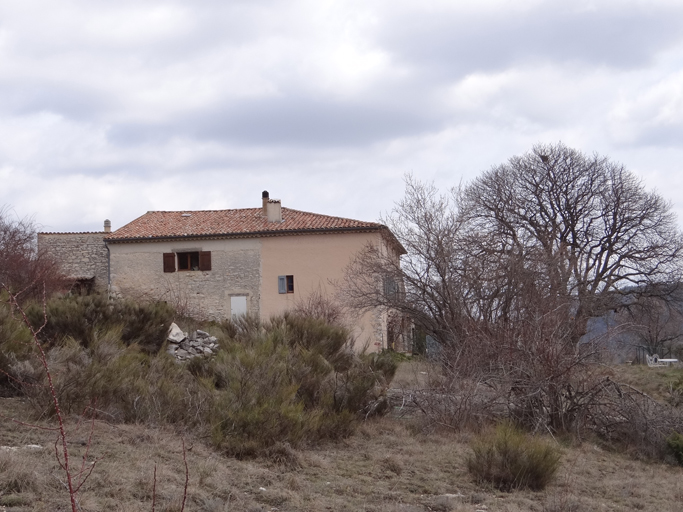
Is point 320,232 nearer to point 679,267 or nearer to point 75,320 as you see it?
point 679,267

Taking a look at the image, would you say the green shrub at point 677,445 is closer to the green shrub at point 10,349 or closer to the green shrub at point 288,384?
the green shrub at point 288,384

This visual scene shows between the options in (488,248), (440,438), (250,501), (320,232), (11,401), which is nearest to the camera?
(250,501)

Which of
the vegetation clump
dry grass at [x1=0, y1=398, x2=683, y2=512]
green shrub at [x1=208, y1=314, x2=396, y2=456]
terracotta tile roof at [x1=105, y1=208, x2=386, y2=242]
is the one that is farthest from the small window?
dry grass at [x1=0, y1=398, x2=683, y2=512]

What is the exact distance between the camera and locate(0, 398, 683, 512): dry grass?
5.85 metres

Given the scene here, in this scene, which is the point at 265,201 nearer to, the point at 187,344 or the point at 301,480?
the point at 187,344

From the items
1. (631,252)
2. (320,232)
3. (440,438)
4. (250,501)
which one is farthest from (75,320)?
(631,252)

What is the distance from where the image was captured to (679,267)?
105ft

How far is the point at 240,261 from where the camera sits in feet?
107

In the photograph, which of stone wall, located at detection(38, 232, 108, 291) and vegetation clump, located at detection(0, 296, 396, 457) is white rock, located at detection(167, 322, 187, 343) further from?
stone wall, located at detection(38, 232, 108, 291)

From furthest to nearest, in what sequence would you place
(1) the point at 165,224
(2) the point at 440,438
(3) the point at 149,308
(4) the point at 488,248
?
(1) the point at 165,224, (4) the point at 488,248, (3) the point at 149,308, (2) the point at 440,438

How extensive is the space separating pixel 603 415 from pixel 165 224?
26394 mm

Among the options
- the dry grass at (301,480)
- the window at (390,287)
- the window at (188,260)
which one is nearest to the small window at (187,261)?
the window at (188,260)

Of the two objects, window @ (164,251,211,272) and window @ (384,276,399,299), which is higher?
window @ (164,251,211,272)

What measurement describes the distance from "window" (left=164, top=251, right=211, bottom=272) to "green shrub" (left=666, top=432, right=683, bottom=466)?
24635 mm
